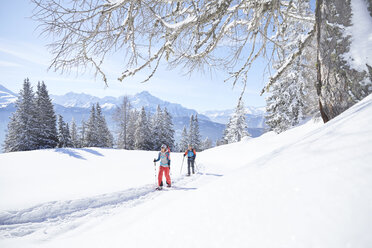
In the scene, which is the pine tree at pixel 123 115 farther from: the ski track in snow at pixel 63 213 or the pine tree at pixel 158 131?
the ski track in snow at pixel 63 213

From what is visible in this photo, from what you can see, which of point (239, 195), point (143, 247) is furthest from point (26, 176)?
point (239, 195)

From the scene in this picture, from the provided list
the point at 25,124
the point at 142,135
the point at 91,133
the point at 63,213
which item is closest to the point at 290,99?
the point at 63,213

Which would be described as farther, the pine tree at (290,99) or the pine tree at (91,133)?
the pine tree at (91,133)

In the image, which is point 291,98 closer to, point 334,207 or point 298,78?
point 298,78

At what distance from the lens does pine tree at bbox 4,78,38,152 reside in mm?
21922

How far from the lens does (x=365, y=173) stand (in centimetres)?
83

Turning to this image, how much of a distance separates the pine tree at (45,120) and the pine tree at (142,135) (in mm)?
12410

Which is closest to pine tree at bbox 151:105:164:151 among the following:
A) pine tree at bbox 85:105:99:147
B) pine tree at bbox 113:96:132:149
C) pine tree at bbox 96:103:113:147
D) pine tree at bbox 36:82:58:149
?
pine tree at bbox 113:96:132:149

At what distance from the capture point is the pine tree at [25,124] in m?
21.9

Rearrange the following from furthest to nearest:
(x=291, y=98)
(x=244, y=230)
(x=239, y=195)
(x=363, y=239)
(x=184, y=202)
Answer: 1. (x=291, y=98)
2. (x=184, y=202)
3. (x=239, y=195)
4. (x=244, y=230)
5. (x=363, y=239)

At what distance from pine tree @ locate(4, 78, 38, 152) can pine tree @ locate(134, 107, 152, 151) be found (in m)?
14.6

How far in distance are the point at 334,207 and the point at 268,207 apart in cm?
30

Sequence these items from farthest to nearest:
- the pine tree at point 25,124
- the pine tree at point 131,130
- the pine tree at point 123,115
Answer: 1. the pine tree at point 131,130
2. the pine tree at point 123,115
3. the pine tree at point 25,124

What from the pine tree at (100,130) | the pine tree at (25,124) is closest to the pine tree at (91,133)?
the pine tree at (100,130)
